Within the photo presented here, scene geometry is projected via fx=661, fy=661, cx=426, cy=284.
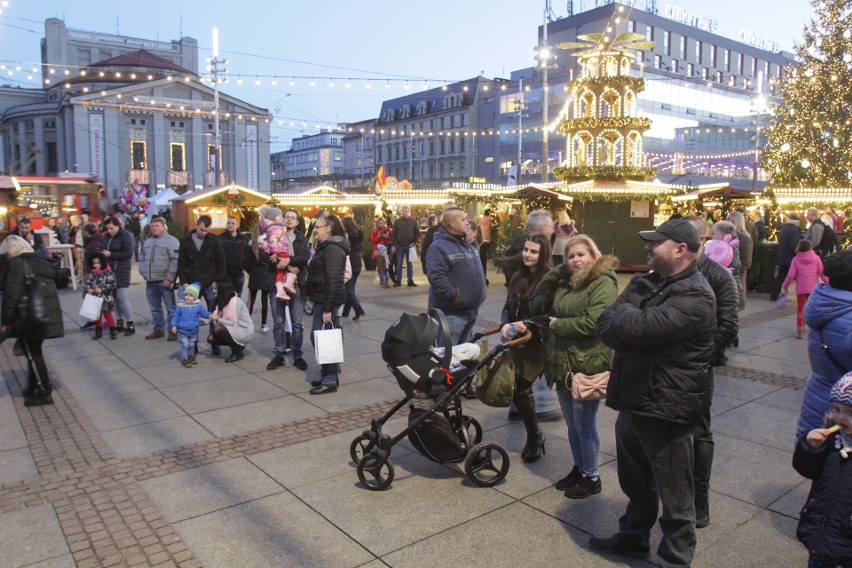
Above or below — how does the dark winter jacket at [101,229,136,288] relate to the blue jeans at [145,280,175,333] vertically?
above

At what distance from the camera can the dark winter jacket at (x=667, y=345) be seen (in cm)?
301

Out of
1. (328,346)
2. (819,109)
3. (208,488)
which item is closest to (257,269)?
(328,346)

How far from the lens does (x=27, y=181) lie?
71.8 feet

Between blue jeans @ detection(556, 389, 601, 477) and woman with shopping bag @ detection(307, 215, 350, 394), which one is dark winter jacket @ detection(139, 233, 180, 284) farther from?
blue jeans @ detection(556, 389, 601, 477)

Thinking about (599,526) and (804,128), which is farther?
(804,128)

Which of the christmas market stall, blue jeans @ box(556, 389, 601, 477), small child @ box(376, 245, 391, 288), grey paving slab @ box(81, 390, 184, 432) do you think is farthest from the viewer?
the christmas market stall

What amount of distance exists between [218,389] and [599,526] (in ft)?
14.6

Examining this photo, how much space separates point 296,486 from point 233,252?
5.75m

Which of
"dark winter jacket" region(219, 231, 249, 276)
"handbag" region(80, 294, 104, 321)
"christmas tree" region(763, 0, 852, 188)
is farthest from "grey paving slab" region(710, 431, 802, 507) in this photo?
"christmas tree" region(763, 0, 852, 188)

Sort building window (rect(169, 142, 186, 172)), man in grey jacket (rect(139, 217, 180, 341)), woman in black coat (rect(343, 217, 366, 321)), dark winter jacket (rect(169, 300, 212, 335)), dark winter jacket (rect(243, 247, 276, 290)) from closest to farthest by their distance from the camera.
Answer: dark winter jacket (rect(169, 300, 212, 335)) < dark winter jacket (rect(243, 247, 276, 290)) < man in grey jacket (rect(139, 217, 180, 341)) < woman in black coat (rect(343, 217, 366, 321)) < building window (rect(169, 142, 186, 172))

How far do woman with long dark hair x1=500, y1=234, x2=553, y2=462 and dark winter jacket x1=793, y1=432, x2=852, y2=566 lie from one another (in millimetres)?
1761

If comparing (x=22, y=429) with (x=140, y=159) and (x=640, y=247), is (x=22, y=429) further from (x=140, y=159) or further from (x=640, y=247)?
(x=140, y=159)

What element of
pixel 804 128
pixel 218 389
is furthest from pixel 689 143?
pixel 218 389

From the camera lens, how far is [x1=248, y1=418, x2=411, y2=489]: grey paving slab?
15.5ft
